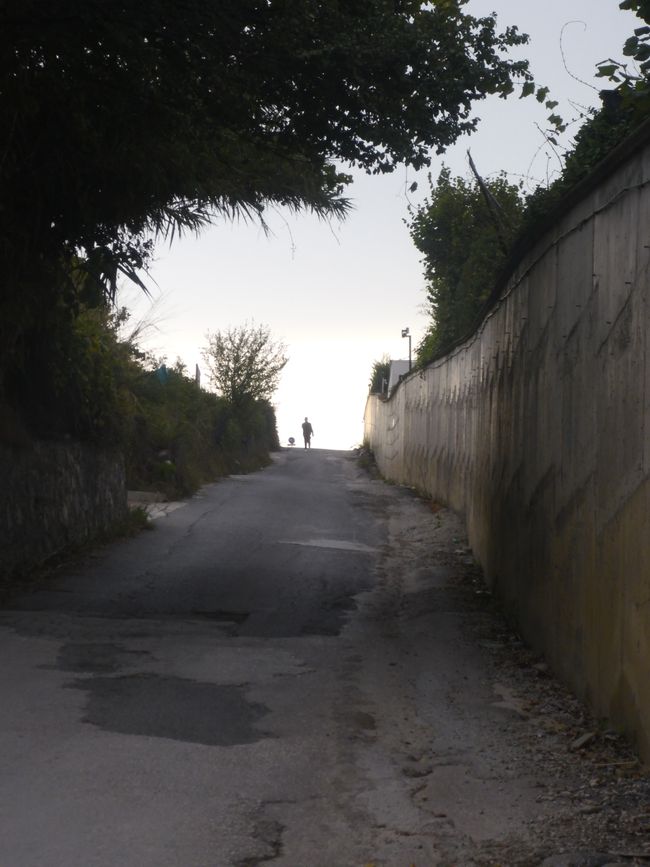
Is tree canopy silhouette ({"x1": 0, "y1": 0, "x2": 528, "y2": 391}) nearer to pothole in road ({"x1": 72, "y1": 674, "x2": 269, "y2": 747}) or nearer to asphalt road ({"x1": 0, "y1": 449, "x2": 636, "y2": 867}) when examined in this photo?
asphalt road ({"x1": 0, "y1": 449, "x2": 636, "y2": 867})

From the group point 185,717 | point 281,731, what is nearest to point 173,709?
point 185,717

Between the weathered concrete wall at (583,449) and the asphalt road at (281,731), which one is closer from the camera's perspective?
the asphalt road at (281,731)

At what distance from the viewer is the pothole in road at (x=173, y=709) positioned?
6348 mm

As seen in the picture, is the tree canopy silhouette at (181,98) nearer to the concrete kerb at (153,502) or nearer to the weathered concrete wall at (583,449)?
the weathered concrete wall at (583,449)

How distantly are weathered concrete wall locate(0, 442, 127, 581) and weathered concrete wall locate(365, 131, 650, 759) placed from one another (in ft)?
16.9

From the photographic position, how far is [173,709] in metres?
6.89

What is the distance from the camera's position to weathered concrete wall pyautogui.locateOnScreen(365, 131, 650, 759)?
5945 mm

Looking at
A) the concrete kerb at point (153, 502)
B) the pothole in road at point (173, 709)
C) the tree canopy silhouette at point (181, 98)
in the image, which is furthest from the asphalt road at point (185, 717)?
the concrete kerb at point (153, 502)

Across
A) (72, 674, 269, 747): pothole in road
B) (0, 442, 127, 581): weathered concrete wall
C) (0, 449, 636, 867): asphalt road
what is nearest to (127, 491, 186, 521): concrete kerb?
(0, 442, 127, 581): weathered concrete wall

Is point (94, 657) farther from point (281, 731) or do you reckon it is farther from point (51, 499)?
point (51, 499)

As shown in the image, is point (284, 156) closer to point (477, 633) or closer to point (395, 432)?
point (477, 633)

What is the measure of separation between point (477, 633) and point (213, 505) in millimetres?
12522

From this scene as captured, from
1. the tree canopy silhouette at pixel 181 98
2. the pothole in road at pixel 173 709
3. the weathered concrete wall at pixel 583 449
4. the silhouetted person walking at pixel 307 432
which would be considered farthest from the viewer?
the silhouetted person walking at pixel 307 432

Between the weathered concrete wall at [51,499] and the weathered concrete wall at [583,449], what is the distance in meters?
5.16
